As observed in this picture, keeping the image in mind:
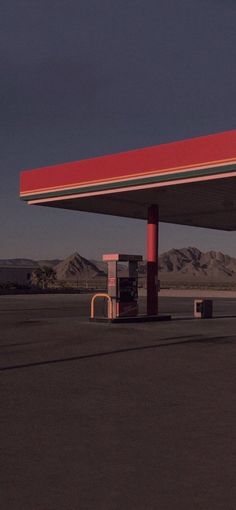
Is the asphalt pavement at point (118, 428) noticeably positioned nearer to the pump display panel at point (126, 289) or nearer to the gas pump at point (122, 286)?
the gas pump at point (122, 286)

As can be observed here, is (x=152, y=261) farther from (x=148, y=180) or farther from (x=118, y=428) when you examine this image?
(x=118, y=428)

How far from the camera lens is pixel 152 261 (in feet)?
81.1

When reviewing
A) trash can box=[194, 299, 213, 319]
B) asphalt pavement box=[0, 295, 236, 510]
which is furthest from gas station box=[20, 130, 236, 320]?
asphalt pavement box=[0, 295, 236, 510]

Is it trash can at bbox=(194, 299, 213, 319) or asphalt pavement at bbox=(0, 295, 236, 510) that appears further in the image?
trash can at bbox=(194, 299, 213, 319)

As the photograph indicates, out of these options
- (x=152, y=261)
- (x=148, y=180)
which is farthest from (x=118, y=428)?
(x=152, y=261)

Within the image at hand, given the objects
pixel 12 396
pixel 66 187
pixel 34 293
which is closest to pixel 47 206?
pixel 66 187

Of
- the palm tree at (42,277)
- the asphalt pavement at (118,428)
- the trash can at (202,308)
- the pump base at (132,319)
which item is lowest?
the asphalt pavement at (118,428)

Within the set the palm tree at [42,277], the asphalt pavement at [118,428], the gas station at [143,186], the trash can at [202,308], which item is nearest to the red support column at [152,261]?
the gas station at [143,186]

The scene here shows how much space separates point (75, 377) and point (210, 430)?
4174 millimetres

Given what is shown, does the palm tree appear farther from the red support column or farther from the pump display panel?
the pump display panel

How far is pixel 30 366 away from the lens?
40.2ft

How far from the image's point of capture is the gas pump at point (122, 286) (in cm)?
2308

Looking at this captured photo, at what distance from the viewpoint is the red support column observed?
24.7 metres

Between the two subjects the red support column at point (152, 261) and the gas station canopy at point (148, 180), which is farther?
the red support column at point (152, 261)
